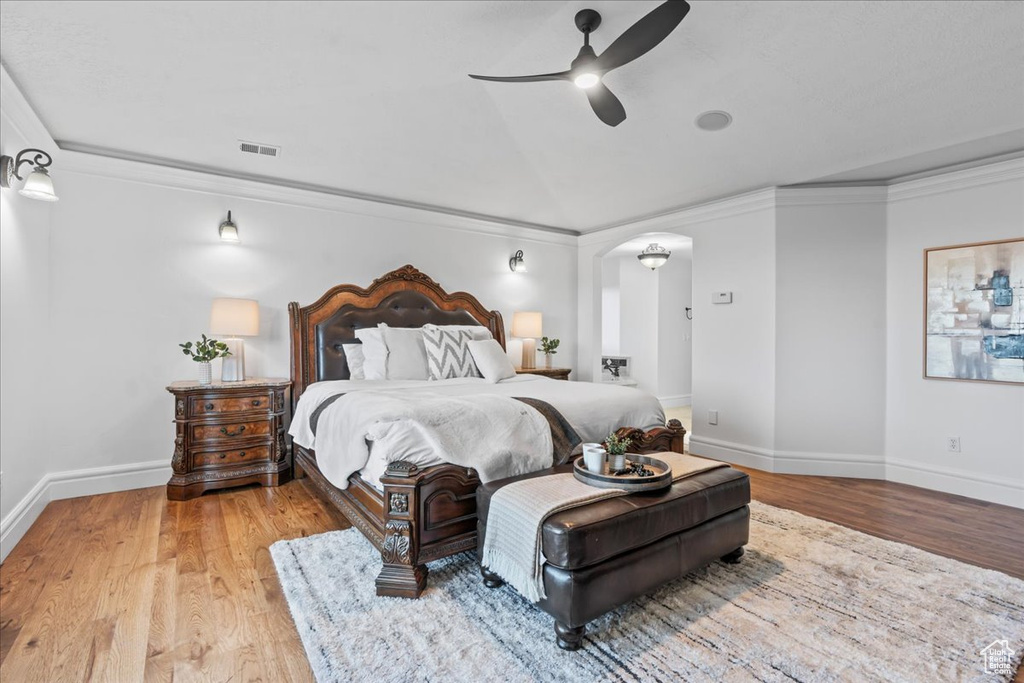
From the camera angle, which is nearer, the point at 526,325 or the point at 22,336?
the point at 22,336

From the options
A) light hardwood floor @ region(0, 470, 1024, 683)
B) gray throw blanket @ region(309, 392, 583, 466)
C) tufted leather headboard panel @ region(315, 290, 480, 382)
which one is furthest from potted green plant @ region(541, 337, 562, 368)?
gray throw blanket @ region(309, 392, 583, 466)

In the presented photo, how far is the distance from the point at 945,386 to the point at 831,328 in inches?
34.6

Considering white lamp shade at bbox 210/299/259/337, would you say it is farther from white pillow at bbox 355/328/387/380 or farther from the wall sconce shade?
the wall sconce shade

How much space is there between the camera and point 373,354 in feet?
13.5

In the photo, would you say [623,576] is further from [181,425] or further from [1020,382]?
[1020,382]

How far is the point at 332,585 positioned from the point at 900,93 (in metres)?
4.14

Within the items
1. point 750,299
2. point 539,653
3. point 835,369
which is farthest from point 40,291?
point 835,369

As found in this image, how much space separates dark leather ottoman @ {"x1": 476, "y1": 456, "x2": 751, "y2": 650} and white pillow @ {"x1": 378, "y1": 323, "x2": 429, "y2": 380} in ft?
6.25

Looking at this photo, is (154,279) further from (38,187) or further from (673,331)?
(673,331)

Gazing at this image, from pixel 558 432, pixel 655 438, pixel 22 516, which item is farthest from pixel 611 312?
pixel 22 516

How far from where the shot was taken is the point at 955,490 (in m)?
3.74

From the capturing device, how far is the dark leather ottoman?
1801 mm

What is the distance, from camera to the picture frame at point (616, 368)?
8604 mm

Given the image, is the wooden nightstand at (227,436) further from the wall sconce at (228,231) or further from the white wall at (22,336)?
the wall sconce at (228,231)
